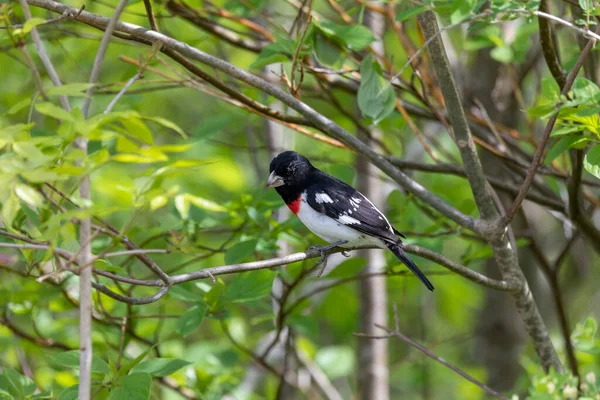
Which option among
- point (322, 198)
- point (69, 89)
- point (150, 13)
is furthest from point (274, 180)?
point (69, 89)

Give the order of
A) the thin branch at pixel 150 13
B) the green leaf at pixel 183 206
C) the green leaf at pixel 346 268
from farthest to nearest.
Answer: the green leaf at pixel 346 268, the green leaf at pixel 183 206, the thin branch at pixel 150 13

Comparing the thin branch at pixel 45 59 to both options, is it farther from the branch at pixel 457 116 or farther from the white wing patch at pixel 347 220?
the white wing patch at pixel 347 220

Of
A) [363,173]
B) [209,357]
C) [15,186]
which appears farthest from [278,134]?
[15,186]

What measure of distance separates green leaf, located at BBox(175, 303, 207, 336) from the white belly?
976 mm

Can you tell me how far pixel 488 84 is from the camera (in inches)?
210

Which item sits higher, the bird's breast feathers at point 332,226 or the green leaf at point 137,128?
the green leaf at point 137,128

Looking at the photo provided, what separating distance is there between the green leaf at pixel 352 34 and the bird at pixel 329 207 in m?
1.00

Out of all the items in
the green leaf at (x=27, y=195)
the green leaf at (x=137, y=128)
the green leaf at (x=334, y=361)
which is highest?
the green leaf at (x=137, y=128)

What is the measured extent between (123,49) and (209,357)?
9.72ft

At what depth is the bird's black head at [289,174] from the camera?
4.24 meters

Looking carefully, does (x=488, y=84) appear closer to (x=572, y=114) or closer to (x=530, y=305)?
(x=530, y=305)

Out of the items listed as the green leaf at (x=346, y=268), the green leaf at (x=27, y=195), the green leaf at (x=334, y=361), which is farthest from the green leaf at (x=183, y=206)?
the green leaf at (x=334, y=361)

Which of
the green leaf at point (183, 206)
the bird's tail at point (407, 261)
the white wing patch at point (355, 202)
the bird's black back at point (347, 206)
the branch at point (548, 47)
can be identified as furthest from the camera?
the white wing patch at point (355, 202)

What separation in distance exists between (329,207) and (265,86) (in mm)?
1298
